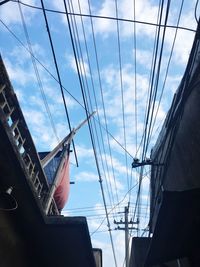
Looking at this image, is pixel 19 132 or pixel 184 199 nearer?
pixel 184 199

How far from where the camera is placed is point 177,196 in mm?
3768

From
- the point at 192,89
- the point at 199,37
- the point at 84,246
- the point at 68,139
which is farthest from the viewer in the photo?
the point at 68,139

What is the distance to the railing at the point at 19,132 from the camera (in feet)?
14.8

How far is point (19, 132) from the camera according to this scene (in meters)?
5.33

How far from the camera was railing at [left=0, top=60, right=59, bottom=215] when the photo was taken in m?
4.51

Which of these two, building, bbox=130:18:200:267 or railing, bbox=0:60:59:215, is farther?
railing, bbox=0:60:59:215

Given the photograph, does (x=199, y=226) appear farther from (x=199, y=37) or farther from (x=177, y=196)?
(x=199, y=37)

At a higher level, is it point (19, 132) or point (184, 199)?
point (19, 132)

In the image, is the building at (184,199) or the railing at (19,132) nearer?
the building at (184,199)

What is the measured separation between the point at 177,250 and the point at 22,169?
3056mm

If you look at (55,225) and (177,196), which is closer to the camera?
(177,196)

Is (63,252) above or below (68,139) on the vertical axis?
below

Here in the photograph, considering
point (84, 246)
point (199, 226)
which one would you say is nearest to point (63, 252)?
point (84, 246)

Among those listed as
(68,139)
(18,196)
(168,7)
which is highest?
(68,139)
